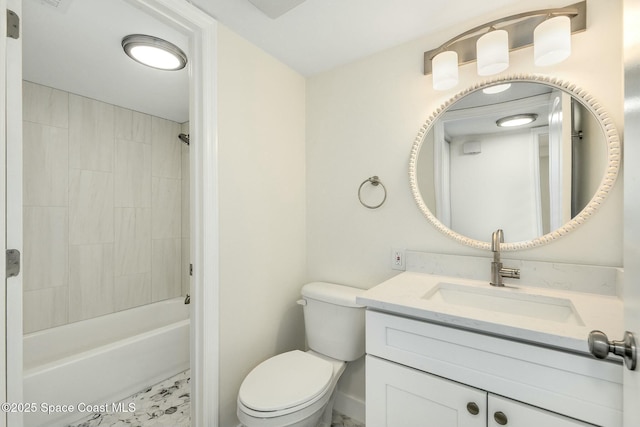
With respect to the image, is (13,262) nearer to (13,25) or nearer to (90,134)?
(13,25)

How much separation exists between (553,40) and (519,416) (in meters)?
1.32

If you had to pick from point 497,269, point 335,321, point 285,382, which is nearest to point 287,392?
point 285,382

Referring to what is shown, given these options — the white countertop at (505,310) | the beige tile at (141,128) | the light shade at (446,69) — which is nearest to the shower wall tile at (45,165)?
the beige tile at (141,128)

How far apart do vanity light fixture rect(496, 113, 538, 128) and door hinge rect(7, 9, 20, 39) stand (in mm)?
1871

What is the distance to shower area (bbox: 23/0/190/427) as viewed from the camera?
1715 millimetres

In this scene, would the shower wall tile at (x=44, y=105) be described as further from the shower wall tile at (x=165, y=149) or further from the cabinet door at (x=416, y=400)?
the cabinet door at (x=416, y=400)

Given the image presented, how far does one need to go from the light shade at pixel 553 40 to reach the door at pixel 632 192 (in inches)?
22.3

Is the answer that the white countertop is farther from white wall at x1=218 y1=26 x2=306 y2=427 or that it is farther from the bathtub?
the bathtub

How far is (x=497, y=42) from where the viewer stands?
1.13 meters

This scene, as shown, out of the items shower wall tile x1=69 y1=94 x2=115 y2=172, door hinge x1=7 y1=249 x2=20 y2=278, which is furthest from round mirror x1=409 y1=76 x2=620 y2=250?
shower wall tile x1=69 y1=94 x2=115 y2=172

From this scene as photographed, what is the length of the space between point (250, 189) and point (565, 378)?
1.43 metres

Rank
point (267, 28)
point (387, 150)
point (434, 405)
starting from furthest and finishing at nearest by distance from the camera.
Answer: point (387, 150), point (267, 28), point (434, 405)

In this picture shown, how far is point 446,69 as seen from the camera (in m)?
1.27

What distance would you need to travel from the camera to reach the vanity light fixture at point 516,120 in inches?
46.6
